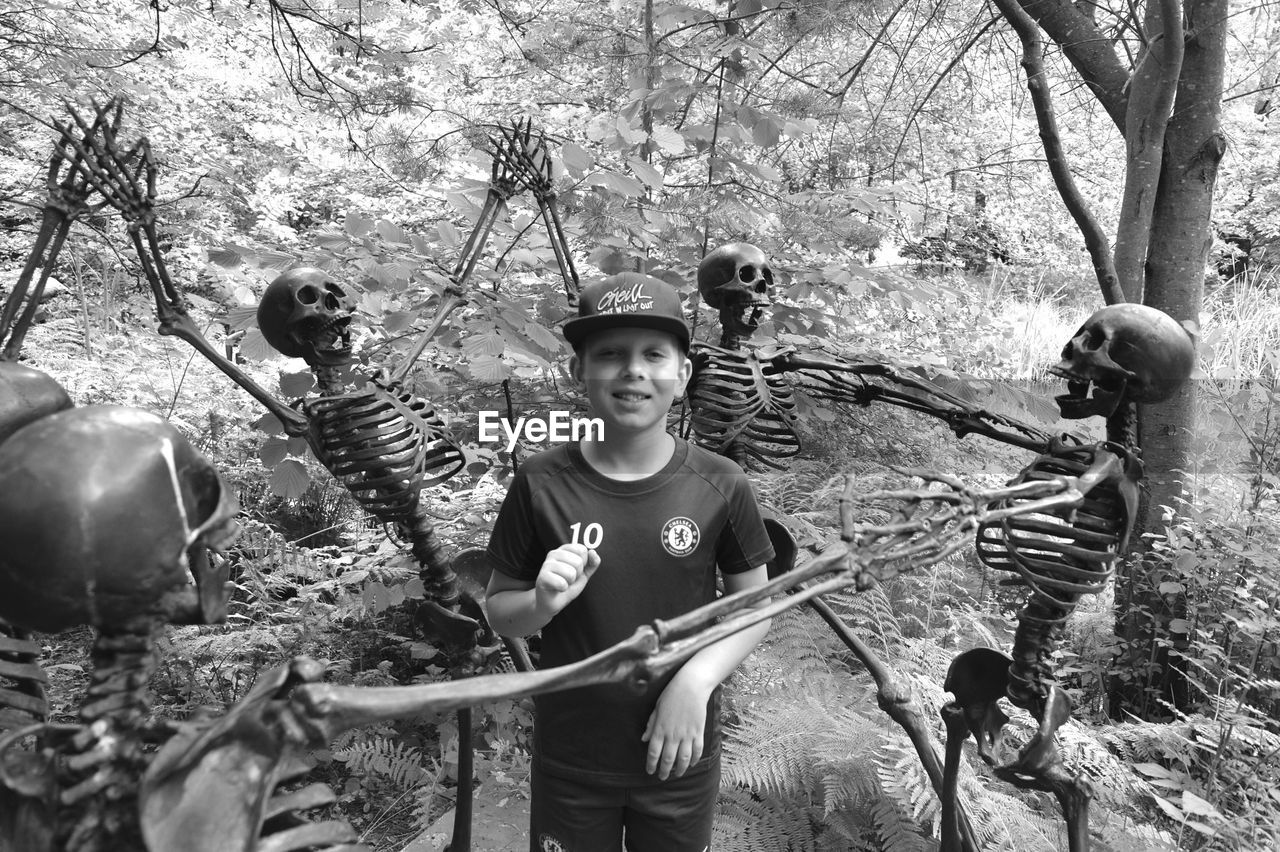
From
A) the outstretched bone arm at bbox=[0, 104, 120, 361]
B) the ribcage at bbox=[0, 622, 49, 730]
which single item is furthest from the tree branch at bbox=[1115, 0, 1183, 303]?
the ribcage at bbox=[0, 622, 49, 730]

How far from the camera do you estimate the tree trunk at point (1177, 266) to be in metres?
3.00

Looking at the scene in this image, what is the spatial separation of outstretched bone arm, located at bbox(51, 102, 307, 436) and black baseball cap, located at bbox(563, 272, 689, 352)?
62cm

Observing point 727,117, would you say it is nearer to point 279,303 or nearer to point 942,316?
point 279,303

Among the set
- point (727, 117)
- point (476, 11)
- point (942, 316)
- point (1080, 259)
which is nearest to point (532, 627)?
point (727, 117)

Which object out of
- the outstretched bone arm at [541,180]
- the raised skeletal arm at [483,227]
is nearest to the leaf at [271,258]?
the raised skeletal arm at [483,227]

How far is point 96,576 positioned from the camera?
1.97 feet

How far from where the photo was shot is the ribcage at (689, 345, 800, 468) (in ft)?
5.89

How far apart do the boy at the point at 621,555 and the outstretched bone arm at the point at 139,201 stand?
59cm

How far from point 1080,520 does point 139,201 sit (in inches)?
66.9

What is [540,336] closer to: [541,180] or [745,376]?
[541,180]

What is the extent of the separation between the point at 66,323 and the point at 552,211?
207 inches

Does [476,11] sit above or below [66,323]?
above

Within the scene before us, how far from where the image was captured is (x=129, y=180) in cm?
134

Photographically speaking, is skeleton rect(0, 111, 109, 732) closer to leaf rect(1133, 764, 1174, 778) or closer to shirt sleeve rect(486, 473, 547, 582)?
shirt sleeve rect(486, 473, 547, 582)
